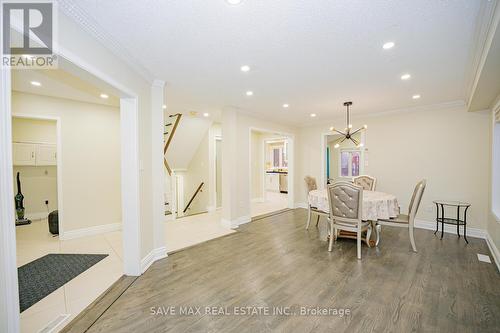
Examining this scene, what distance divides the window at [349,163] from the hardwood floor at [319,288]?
386 cm

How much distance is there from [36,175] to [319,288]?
6767mm

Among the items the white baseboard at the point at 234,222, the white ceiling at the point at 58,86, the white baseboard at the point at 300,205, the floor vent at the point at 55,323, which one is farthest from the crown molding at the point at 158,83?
the white baseboard at the point at 300,205

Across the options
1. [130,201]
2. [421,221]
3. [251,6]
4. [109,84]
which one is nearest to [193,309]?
[130,201]

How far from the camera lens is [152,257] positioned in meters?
2.93

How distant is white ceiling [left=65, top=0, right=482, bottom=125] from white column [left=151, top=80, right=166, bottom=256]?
0.31 m

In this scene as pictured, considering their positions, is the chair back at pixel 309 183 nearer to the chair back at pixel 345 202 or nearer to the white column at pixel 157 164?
the chair back at pixel 345 202

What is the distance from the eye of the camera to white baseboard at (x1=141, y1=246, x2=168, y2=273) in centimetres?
270

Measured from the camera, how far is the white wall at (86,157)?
12.3 feet

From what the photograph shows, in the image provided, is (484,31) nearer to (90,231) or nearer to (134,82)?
(134,82)

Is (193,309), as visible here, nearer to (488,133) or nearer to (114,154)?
(114,154)

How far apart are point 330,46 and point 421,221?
445cm

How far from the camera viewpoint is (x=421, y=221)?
4539mm

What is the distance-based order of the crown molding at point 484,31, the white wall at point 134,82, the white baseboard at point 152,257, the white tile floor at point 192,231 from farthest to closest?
the white tile floor at point 192,231 → the white baseboard at point 152,257 → the white wall at point 134,82 → the crown molding at point 484,31

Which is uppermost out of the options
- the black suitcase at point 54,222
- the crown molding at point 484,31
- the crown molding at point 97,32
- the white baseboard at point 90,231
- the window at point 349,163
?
the crown molding at point 97,32
